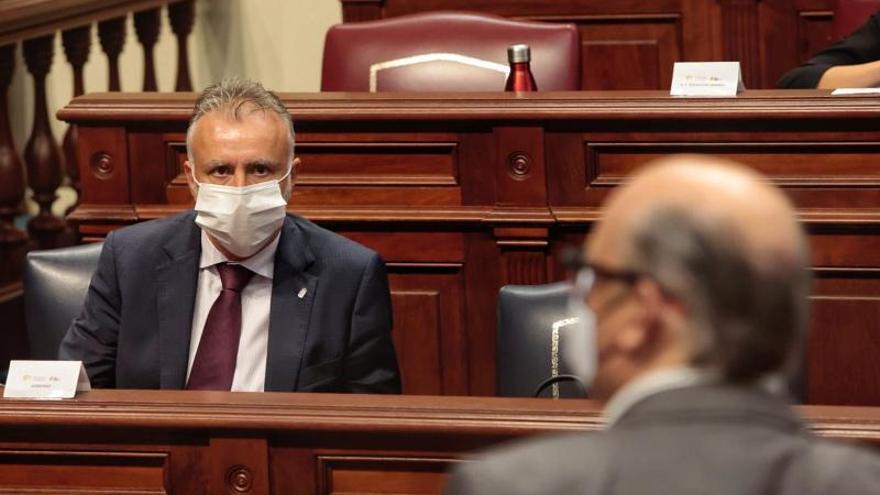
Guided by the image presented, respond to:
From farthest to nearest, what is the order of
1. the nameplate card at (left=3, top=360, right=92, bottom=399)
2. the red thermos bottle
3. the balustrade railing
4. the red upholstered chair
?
the balustrade railing
the red upholstered chair
the red thermos bottle
the nameplate card at (left=3, top=360, right=92, bottom=399)

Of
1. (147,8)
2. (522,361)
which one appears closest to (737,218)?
(522,361)

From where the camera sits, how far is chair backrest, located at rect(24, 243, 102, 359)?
A: 3125 millimetres

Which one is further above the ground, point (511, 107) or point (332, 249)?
point (511, 107)

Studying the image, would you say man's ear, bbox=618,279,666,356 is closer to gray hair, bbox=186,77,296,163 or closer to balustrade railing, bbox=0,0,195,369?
gray hair, bbox=186,77,296,163

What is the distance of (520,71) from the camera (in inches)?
146

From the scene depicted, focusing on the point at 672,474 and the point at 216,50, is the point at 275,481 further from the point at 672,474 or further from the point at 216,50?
the point at 216,50

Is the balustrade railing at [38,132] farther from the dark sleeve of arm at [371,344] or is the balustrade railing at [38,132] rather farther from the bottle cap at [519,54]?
the dark sleeve of arm at [371,344]

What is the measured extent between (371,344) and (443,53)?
1450 mm

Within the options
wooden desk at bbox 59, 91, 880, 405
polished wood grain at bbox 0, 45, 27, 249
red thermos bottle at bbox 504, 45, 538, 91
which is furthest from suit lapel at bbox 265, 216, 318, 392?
polished wood grain at bbox 0, 45, 27, 249

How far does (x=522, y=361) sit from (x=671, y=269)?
1.76m

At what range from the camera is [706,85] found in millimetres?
3447

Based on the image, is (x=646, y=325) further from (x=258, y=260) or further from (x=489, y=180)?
(x=489, y=180)

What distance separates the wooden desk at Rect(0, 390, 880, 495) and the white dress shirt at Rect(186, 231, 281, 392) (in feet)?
1.71

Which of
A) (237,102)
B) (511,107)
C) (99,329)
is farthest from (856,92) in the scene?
(99,329)
